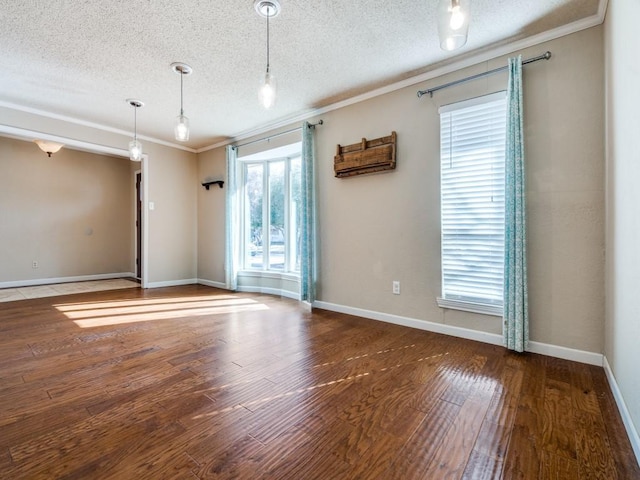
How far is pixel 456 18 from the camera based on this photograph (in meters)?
1.51

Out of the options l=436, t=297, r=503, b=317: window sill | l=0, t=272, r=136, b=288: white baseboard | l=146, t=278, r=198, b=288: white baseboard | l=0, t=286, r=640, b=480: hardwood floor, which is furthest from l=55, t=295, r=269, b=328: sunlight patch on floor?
l=0, t=272, r=136, b=288: white baseboard

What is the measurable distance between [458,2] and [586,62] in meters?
1.60

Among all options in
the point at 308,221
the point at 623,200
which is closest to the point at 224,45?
the point at 308,221

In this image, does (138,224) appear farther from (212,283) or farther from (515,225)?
(515,225)

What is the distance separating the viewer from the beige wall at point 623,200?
1466 mm

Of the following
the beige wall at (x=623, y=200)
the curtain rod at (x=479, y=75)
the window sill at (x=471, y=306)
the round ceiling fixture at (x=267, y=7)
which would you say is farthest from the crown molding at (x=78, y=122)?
the beige wall at (x=623, y=200)

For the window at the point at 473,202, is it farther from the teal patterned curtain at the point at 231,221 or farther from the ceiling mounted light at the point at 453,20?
the teal patterned curtain at the point at 231,221

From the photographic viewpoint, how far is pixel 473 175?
282 centimetres

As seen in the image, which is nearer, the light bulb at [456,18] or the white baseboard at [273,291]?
the light bulb at [456,18]

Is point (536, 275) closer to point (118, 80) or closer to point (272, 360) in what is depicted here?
point (272, 360)

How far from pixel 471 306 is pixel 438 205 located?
99 cm

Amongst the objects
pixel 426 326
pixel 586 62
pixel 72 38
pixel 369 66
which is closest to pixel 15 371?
pixel 72 38

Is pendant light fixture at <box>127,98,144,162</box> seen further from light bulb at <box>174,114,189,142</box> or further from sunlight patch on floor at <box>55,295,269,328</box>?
sunlight patch on floor at <box>55,295,269,328</box>

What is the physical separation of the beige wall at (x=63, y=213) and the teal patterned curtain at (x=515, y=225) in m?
7.22
